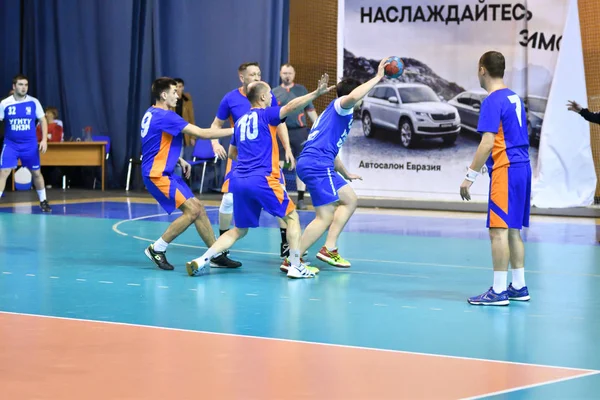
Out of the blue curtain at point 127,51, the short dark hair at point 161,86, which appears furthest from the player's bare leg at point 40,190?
the short dark hair at point 161,86

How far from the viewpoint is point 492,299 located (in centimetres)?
750

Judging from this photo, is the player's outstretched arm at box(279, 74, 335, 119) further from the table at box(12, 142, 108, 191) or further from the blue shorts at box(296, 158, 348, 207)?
the table at box(12, 142, 108, 191)

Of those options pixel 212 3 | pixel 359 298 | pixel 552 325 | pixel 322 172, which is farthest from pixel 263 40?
pixel 552 325

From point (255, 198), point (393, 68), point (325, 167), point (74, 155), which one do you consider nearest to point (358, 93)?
point (393, 68)

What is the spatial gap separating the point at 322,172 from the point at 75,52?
13.3m

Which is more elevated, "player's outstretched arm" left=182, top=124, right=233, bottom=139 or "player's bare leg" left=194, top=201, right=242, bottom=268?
"player's outstretched arm" left=182, top=124, right=233, bottom=139

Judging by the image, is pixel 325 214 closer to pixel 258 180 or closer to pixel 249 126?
pixel 258 180

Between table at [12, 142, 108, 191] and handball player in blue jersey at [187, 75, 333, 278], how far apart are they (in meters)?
11.3

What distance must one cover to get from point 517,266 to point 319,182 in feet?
7.20

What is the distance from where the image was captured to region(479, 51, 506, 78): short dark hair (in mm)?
7363

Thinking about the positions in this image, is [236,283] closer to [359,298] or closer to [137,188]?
[359,298]

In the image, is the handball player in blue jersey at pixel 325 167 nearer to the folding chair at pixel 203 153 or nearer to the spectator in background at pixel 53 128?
the folding chair at pixel 203 153

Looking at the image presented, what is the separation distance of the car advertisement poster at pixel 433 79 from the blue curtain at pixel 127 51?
6.20ft

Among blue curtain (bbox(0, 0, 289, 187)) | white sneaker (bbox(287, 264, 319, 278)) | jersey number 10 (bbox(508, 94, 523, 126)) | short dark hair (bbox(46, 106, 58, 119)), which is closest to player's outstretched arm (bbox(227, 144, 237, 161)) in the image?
white sneaker (bbox(287, 264, 319, 278))
